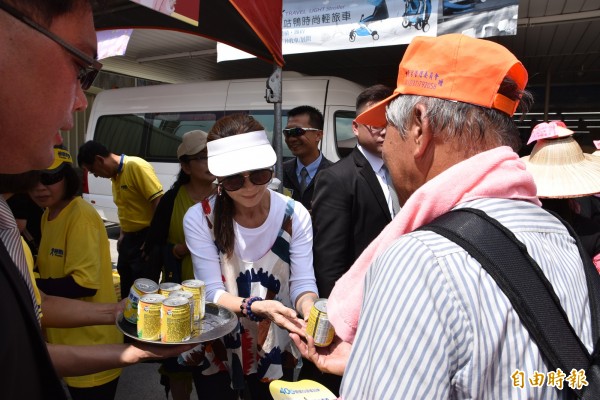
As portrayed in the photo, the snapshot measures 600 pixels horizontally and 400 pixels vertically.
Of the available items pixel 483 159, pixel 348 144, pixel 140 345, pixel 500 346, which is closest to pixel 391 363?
pixel 500 346

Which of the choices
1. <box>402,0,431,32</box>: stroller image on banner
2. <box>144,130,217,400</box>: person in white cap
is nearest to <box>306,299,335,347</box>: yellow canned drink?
<box>144,130,217,400</box>: person in white cap

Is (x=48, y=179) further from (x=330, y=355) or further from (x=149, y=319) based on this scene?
(x=330, y=355)

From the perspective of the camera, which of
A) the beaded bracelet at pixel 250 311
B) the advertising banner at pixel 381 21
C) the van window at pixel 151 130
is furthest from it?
the van window at pixel 151 130

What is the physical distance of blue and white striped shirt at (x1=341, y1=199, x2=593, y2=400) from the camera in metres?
0.80

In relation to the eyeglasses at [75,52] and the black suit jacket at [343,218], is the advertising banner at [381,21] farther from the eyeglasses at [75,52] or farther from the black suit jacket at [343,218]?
the eyeglasses at [75,52]

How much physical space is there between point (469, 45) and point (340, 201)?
1.50m

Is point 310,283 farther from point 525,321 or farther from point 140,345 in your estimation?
point 525,321

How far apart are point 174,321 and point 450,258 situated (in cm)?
110

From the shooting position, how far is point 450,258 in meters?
0.83

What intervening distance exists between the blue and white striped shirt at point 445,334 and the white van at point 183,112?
5066 millimetres

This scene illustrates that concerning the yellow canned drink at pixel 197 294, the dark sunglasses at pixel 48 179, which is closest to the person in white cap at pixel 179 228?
the dark sunglasses at pixel 48 179

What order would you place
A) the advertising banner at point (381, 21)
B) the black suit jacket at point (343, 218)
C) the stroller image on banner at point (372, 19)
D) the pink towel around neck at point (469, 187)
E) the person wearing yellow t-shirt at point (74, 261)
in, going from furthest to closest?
the stroller image on banner at point (372, 19)
the advertising banner at point (381, 21)
the black suit jacket at point (343, 218)
the person wearing yellow t-shirt at point (74, 261)
the pink towel around neck at point (469, 187)

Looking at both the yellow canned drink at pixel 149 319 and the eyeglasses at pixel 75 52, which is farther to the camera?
the yellow canned drink at pixel 149 319

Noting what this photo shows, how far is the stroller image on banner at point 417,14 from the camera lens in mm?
4520
